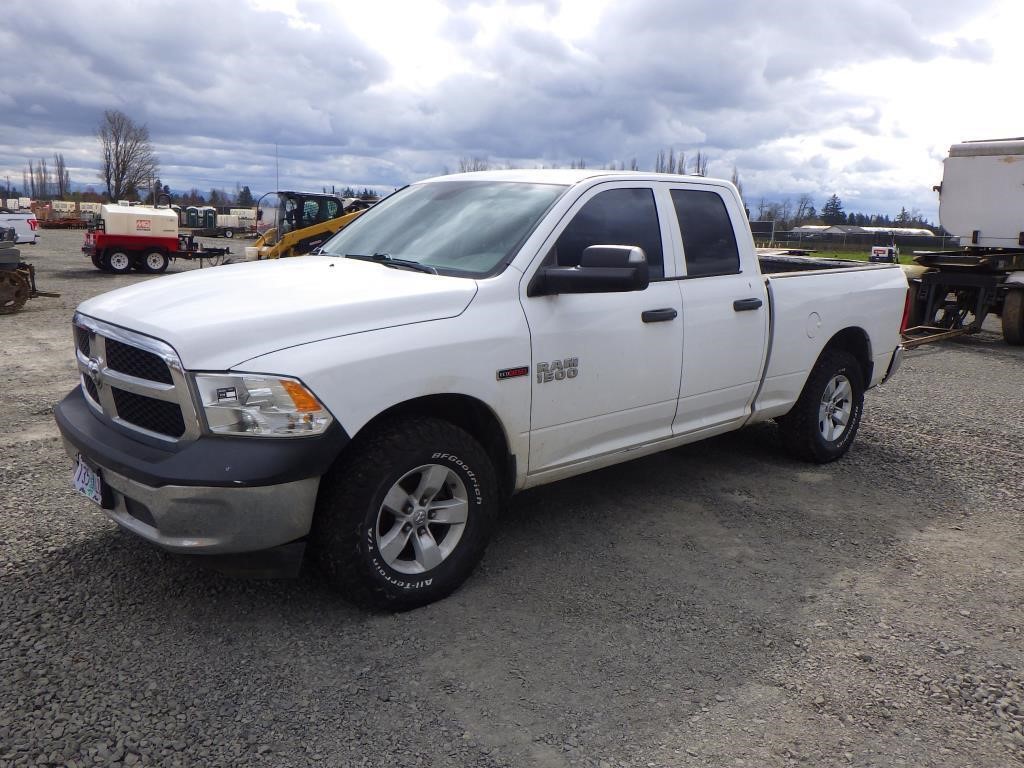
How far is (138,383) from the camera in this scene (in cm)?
332

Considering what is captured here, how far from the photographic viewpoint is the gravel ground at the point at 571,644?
9.39 ft

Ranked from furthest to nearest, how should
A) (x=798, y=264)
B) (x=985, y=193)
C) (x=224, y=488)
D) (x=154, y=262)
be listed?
(x=154, y=262), (x=985, y=193), (x=798, y=264), (x=224, y=488)

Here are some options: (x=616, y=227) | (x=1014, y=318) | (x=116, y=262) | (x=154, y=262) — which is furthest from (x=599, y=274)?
(x=154, y=262)

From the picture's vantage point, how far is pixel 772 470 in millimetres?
5957

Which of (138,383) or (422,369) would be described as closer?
(138,383)

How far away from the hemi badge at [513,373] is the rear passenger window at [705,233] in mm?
1429

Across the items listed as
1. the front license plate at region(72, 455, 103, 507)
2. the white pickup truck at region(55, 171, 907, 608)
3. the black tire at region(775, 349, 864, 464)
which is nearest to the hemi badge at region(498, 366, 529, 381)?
the white pickup truck at region(55, 171, 907, 608)

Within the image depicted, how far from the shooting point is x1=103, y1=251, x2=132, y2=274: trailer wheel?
22.5 meters

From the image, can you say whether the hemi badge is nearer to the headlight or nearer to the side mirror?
the side mirror

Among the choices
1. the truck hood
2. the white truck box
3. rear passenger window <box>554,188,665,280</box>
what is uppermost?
the white truck box

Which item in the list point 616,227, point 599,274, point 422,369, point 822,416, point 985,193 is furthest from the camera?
point 985,193

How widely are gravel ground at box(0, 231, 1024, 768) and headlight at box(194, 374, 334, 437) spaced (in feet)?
3.07

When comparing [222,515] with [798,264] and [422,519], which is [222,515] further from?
[798,264]

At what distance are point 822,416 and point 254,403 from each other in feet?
14.1
